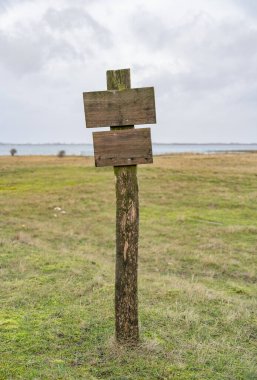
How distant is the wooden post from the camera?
625 cm

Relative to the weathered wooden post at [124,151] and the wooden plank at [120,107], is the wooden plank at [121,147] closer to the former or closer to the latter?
the weathered wooden post at [124,151]

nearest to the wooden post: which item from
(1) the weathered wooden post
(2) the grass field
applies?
(1) the weathered wooden post

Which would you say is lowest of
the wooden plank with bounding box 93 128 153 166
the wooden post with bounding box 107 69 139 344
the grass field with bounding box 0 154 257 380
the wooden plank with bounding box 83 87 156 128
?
the grass field with bounding box 0 154 257 380

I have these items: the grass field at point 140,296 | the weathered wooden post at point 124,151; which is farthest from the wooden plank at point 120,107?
the grass field at point 140,296

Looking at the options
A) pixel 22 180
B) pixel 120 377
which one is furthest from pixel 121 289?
pixel 22 180

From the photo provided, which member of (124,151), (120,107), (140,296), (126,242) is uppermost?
(120,107)

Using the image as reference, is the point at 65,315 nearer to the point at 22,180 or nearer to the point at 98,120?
the point at 98,120

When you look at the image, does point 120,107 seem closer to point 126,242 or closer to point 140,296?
point 126,242

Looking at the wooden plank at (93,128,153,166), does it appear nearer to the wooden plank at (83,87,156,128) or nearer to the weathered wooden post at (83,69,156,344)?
the weathered wooden post at (83,69,156,344)

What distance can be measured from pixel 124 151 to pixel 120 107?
0.65 metres

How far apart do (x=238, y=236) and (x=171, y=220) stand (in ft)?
14.7

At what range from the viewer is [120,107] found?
20.0 ft

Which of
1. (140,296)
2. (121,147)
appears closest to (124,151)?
(121,147)

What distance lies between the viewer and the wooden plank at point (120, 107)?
20.0 ft
